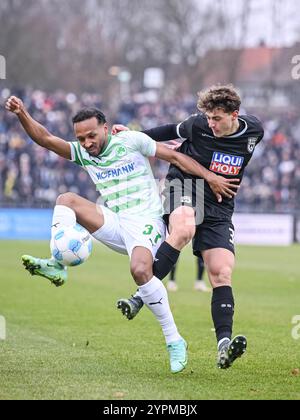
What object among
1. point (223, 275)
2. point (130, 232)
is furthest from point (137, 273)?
point (223, 275)

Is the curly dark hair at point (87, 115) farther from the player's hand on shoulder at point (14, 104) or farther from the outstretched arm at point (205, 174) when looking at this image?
the outstretched arm at point (205, 174)

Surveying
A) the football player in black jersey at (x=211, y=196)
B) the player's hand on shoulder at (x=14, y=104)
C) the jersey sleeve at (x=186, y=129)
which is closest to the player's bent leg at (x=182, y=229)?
A: the football player in black jersey at (x=211, y=196)

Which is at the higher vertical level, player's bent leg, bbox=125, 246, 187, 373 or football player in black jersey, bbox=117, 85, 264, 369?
football player in black jersey, bbox=117, 85, 264, 369

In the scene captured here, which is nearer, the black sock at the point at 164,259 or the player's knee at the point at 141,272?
the player's knee at the point at 141,272

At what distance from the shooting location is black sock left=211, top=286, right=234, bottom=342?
7.82 metres

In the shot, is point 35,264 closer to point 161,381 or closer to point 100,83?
point 161,381

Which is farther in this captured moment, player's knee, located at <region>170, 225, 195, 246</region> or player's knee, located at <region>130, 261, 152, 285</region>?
player's knee, located at <region>170, 225, 195, 246</region>

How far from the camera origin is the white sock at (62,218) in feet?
26.2

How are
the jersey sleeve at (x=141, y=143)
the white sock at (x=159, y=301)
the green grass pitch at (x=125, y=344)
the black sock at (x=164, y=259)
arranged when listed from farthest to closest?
the jersey sleeve at (x=141, y=143) → the black sock at (x=164, y=259) → the white sock at (x=159, y=301) → the green grass pitch at (x=125, y=344)

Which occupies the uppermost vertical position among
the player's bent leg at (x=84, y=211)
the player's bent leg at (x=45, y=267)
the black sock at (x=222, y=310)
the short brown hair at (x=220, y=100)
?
the short brown hair at (x=220, y=100)

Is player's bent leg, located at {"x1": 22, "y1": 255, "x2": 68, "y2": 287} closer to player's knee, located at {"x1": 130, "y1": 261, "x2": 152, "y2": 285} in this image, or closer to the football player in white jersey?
the football player in white jersey

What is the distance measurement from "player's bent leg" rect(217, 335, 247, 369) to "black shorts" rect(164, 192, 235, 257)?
0.96m

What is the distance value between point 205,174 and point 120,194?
0.80 m

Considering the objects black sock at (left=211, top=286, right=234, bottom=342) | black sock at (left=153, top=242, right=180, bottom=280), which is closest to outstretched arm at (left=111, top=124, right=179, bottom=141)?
black sock at (left=153, top=242, right=180, bottom=280)
